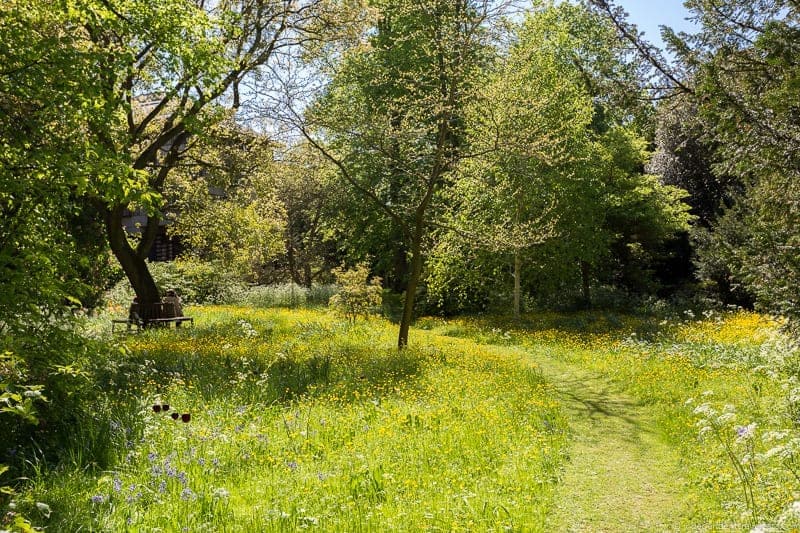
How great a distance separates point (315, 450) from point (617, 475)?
11.5 feet

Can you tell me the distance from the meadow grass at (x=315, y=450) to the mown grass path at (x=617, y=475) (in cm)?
27

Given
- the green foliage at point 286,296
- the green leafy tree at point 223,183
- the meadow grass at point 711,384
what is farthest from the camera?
the green foliage at point 286,296

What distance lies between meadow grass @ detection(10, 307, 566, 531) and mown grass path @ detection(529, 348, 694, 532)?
10.8 inches

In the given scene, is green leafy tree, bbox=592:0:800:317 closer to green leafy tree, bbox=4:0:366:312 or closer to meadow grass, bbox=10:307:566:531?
meadow grass, bbox=10:307:566:531

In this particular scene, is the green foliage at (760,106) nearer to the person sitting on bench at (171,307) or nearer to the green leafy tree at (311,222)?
the person sitting on bench at (171,307)

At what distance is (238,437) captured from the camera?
650cm

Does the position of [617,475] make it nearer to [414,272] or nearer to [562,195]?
[414,272]

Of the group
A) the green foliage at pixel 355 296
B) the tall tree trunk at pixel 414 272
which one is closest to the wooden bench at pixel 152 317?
the green foliage at pixel 355 296

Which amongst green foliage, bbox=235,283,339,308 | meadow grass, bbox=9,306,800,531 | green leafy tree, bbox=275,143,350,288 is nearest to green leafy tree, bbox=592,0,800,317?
meadow grass, bbox=9,306,800,531

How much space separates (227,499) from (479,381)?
19.1 feet

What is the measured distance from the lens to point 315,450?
21.1 feet

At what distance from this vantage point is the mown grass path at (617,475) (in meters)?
5.41

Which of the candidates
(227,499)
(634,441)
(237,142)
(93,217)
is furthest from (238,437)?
(237,142)

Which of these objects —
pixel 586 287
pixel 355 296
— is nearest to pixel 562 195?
pixel 586 287
